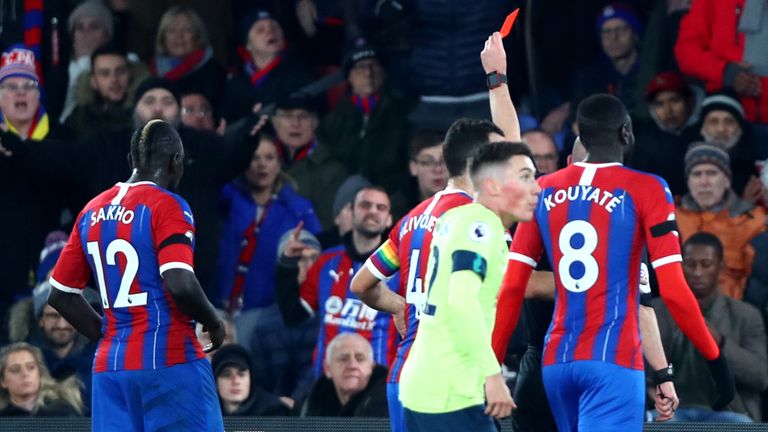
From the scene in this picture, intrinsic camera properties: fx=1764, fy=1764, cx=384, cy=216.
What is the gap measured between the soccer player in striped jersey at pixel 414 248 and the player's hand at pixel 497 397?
854 mm

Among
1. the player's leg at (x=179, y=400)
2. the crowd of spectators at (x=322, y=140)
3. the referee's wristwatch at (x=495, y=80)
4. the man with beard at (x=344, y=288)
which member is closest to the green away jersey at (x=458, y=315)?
the player's leg at (x=179, y=400)

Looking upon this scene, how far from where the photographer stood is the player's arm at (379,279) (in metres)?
7.40

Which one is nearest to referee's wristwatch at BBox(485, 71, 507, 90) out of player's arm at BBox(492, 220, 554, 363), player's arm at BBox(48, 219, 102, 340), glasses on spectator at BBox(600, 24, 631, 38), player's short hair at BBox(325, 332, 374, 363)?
player's arm at BBox(492, 220, 554, 363)

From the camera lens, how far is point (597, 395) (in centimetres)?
723

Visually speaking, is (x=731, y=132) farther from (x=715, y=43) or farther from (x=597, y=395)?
(x=597, y=395)

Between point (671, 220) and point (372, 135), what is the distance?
5462mm

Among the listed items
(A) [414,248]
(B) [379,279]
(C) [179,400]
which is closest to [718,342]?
(B) [379,279]

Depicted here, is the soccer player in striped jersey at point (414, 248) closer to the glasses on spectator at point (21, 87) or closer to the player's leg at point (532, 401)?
the player's leg at point (532, 401)

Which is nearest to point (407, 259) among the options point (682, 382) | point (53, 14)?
point (682, 382)

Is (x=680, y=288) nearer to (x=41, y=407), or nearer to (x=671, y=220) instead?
(x=671, y=220)

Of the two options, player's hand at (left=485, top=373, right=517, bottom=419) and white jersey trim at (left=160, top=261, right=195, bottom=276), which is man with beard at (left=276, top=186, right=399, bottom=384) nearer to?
white jersey trim at (left=160, top=261, right=195, bottom=276)

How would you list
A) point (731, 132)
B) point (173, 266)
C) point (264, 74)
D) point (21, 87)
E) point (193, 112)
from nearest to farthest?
point (173, 266), point (731, 132), point (21, 87), point (193, 112), point (264, 74)

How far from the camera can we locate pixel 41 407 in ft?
35.6

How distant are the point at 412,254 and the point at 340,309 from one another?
4.00 metres
